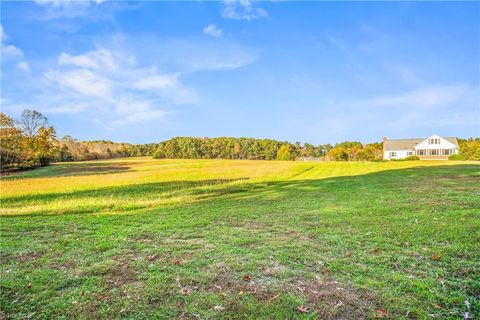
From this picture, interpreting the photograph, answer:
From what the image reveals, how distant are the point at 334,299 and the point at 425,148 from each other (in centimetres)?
7392

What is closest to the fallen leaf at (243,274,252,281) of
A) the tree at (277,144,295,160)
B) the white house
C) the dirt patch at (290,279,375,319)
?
the dirt patch at (290,279,375,319)

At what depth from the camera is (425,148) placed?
66.0 m

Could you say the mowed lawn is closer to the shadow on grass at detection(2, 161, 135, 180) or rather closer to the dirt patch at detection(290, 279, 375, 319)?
the dirt patch at detection(290, 279, 375, 319)

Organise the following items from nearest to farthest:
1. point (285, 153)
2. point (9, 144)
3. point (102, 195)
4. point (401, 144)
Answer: point (102, 195) < point (9, 144) < point (401, 144) < point (285, 153)

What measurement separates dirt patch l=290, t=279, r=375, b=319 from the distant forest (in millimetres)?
Answer: 54565

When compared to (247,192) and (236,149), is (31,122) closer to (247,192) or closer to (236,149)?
(247,192)

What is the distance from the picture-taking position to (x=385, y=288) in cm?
427

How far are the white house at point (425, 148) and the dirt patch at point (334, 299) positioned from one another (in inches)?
2779

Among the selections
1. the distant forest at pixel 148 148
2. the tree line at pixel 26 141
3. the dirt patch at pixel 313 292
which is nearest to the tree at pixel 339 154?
the distant forest at pixel 148 148

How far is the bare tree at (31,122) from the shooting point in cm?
5397

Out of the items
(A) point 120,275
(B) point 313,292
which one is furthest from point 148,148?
(B) point 313,292

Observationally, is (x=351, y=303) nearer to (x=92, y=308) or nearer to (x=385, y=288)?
(x=385, y=288)

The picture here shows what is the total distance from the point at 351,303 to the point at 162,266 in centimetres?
334

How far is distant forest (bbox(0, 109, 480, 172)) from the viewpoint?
162 feet
